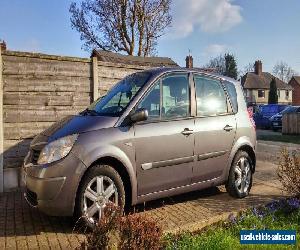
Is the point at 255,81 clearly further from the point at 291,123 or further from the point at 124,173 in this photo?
the point at 124,173

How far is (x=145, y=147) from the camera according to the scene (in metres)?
5.11

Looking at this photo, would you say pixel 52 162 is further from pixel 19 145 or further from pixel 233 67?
pixel 233 67

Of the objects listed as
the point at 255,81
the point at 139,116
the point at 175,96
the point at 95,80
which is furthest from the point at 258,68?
the point at 139,116

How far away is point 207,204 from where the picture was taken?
20.0ft

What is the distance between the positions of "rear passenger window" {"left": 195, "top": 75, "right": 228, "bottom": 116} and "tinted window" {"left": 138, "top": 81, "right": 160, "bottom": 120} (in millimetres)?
813

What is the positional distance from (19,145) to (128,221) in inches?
177

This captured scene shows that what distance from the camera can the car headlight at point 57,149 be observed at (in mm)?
4555

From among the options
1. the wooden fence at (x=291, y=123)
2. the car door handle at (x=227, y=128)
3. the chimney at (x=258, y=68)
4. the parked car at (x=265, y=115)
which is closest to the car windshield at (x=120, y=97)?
the car door handle at (x=227, y=128)

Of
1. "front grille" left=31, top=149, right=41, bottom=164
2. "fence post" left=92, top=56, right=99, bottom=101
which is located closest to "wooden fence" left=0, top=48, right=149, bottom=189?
"fence post" left=92, top=56, right=99, bottom=101

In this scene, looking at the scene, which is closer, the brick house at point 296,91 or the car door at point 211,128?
the car door at point 211,128

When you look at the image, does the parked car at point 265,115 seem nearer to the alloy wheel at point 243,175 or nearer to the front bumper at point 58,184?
the alloy wheel at point 243,175

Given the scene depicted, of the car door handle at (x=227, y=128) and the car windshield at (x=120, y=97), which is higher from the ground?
the car windshield at (x=120, y=97)

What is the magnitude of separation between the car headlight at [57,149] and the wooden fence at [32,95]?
8.78 feet

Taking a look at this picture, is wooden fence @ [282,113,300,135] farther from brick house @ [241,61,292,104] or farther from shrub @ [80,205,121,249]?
brick house @ [241,61,292,104]
